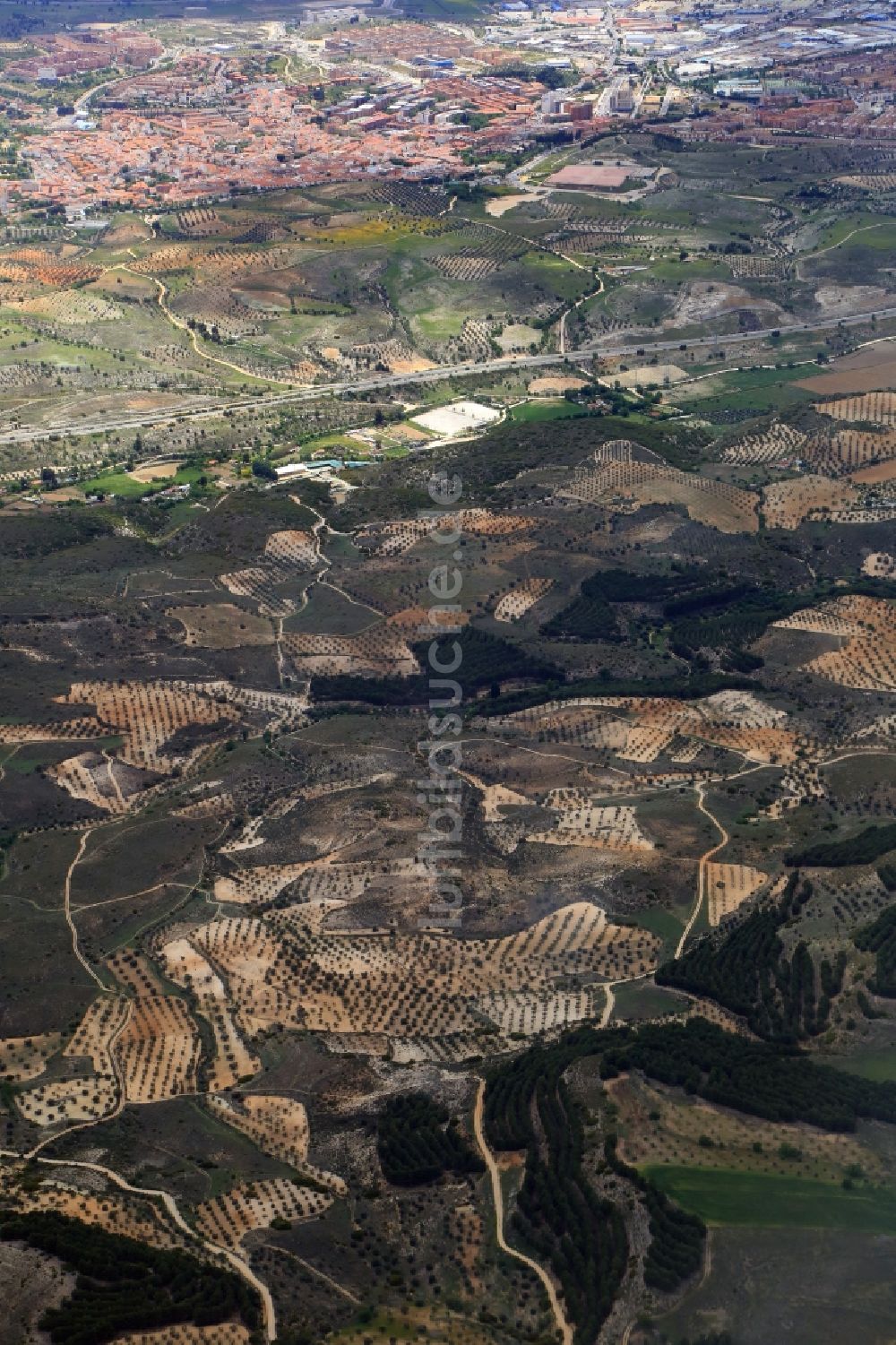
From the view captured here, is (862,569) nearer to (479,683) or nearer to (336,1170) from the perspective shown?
(479,683)

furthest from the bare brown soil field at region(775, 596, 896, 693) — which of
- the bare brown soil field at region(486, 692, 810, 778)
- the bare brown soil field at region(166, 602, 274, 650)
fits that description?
the bare brown soil field at region(166, 602, 274, 650)

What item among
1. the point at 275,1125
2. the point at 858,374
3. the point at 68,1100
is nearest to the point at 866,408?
the point at 858,374

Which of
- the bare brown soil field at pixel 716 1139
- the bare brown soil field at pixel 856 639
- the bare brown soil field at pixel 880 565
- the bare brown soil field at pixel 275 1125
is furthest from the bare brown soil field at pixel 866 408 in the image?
the bare brown soil field at pixel 275 1125

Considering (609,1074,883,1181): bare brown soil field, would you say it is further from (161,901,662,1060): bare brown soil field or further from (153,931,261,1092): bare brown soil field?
(153,931,261,1092): bare brown soil field

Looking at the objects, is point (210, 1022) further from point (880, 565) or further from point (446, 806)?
point (880, 565)

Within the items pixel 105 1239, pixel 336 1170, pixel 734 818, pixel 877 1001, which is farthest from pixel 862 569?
pixel 105 1239

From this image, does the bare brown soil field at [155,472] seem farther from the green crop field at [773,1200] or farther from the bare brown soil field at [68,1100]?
the green crop field at [773,1200]
